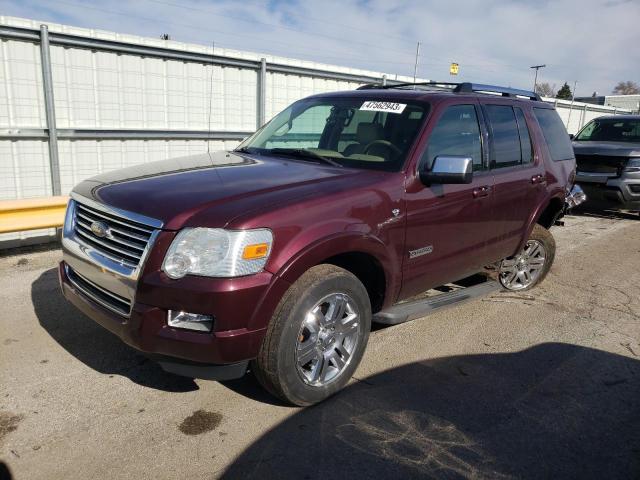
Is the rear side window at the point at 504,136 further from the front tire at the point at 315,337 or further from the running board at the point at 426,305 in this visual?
the front tire at the point at 315,337

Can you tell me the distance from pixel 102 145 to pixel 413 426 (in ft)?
19.5

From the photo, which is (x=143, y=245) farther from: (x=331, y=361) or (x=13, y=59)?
(x=13, y=59)

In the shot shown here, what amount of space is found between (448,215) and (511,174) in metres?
1.08

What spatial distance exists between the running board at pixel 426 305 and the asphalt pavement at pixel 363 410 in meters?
0.31

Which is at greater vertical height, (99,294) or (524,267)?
(99,294)

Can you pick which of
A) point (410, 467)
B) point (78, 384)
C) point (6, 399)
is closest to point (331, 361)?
point (410, 467)

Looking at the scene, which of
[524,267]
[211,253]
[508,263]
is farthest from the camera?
[524,267]

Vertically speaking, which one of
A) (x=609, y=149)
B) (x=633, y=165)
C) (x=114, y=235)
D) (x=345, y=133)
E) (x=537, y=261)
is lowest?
(x=537, y=261)

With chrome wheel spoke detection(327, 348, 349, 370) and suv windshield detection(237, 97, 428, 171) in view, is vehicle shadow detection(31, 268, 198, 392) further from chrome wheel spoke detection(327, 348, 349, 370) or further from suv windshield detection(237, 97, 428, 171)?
suv windshield detection(237, 97, 428, 171)

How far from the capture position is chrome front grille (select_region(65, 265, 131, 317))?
296 cm

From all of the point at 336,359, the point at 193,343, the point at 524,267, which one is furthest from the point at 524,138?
the point at 193,343

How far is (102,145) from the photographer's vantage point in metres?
7.24

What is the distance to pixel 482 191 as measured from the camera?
423cm

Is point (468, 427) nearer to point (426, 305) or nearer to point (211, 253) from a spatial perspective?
point (426, 305)
